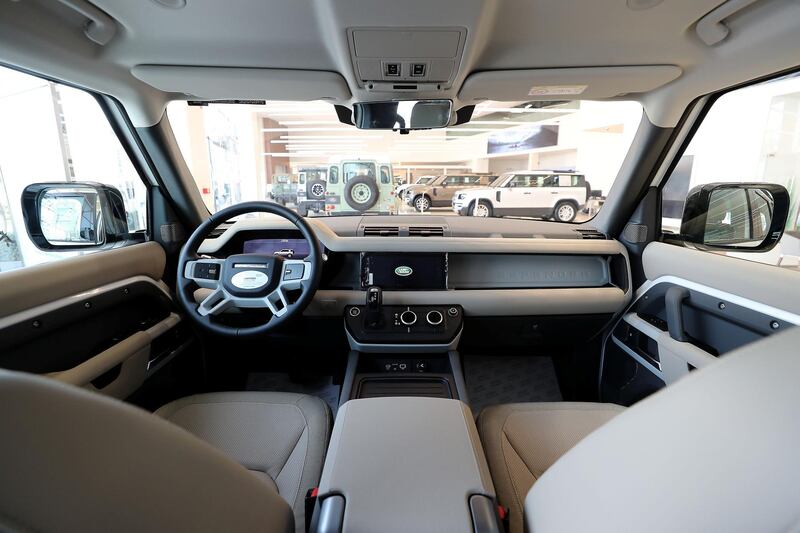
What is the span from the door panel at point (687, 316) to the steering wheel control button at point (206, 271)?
1.86 m

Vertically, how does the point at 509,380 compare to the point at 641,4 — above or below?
below

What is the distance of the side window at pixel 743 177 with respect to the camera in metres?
1.39

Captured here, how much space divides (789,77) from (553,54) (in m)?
0.88

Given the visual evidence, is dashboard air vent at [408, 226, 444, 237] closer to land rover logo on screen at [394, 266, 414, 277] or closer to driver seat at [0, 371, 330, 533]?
land rover logo on screen at [394, 266, 414, 277]

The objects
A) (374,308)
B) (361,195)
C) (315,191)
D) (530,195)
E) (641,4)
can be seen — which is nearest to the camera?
(641,4)

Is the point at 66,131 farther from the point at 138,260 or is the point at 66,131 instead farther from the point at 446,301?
the point at 446,301

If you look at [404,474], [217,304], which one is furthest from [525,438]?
[217,304]

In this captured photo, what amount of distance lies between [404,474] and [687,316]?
4.52 ft

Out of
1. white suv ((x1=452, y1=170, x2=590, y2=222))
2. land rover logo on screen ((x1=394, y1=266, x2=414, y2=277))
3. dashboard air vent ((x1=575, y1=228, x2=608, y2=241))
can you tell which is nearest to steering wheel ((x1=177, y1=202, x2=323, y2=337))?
land rover logo on screen ((x1=394, y1=266, x2=414, y2=277))

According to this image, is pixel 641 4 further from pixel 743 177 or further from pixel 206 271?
pixel 206 271

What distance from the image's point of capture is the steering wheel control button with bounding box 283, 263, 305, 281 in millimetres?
1553

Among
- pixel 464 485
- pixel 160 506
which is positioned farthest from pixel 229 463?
pixel 464 485

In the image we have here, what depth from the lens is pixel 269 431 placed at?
4.35 feet

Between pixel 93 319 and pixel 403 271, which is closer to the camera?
pixel 93 319
